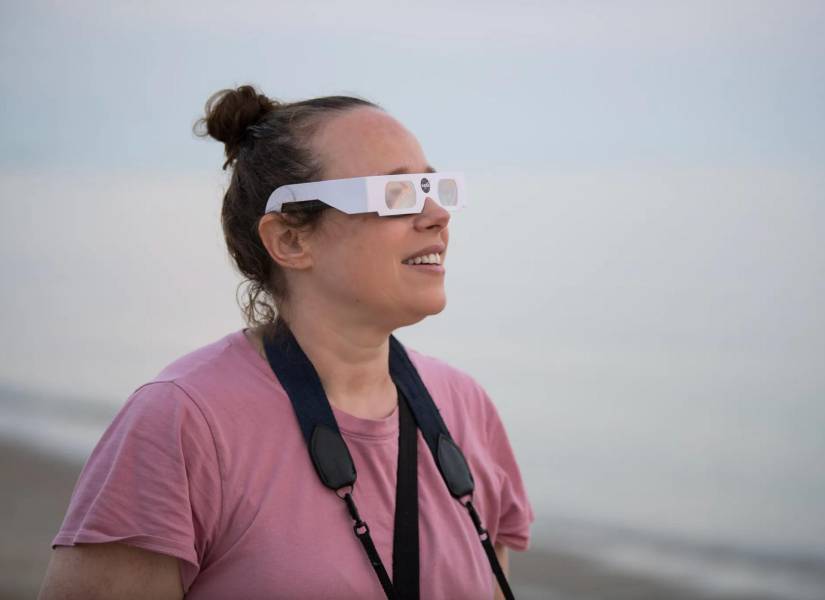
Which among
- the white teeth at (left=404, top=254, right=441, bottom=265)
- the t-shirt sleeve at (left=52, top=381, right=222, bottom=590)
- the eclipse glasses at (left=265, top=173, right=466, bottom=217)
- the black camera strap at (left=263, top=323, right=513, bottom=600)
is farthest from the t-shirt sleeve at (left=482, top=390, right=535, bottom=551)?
the t-shirt sleeve at (left=52, top=381, right=222, bottom=590)

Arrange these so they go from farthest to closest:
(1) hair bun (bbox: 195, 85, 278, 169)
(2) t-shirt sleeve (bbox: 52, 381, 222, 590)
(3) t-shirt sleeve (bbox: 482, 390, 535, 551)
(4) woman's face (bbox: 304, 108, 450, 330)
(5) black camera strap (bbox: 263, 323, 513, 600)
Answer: (3) t-shirt sleeve (bbox: 482, 390, 535, 551) < (1) hair bun (bbox: 195, 85, 278, 169) < (4) woman's face (bbox: 304, 108, 450, 330) < (5) black camera strap (bbox: 263, 323, 513, 600) < (2) t-shirt sleeve (bbox: 52, 381, 222, 590)

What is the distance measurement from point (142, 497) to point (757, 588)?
3.19 metres

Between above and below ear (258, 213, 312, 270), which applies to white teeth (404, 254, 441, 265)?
below

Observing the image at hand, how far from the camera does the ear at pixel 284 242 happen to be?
91.1 inches

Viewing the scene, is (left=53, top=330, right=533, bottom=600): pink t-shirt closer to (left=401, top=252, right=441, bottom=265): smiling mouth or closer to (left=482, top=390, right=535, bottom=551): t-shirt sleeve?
(left=482, top=390, right=535, bottom=551): t-shirt sleeve

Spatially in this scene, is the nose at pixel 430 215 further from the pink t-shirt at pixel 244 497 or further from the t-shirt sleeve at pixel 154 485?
the t-shirt sleeve at pixel 154 485

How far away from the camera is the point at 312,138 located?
2334 millimetres

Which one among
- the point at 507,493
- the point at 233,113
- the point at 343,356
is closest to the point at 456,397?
the point at 507,493

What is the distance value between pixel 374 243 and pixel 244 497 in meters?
0.60

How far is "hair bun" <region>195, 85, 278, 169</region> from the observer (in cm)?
244

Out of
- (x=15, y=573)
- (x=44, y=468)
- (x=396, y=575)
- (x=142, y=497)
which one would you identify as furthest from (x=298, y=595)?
(x=44, y=468)

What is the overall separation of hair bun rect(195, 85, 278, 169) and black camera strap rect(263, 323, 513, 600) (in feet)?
1.57

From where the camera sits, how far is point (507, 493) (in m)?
2.59

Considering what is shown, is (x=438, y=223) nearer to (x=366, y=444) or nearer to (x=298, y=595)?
(x=366, y=444)
